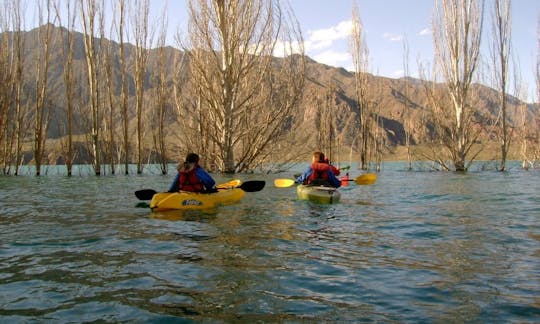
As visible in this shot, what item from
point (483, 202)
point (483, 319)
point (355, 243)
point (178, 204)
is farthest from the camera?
point (483, 202)

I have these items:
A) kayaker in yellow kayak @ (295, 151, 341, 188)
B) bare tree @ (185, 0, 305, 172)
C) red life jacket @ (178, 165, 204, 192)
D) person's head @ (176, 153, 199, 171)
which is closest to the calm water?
red life jacket @ (178, 165, 204, 192)

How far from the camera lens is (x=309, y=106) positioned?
623 feet

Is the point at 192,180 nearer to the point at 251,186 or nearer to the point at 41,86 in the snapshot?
the point at 251,186

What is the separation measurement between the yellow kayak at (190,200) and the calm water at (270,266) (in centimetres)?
25

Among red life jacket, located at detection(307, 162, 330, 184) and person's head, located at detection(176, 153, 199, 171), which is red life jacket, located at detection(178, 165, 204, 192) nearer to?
person's head, located at detection(176, 153, 199, 171)

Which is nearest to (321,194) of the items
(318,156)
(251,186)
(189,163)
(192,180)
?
(318,156)

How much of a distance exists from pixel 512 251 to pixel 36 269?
18.2 ft

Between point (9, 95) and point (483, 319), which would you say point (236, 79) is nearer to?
point (9, 95)

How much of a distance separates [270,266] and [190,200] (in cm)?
479

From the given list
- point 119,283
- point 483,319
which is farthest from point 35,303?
point 483,319

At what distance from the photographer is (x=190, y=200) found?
918 cm

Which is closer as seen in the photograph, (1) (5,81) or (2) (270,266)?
(2) (270,266)

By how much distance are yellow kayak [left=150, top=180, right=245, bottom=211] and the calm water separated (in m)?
0.25

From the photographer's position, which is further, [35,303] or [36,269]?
[36,269]
